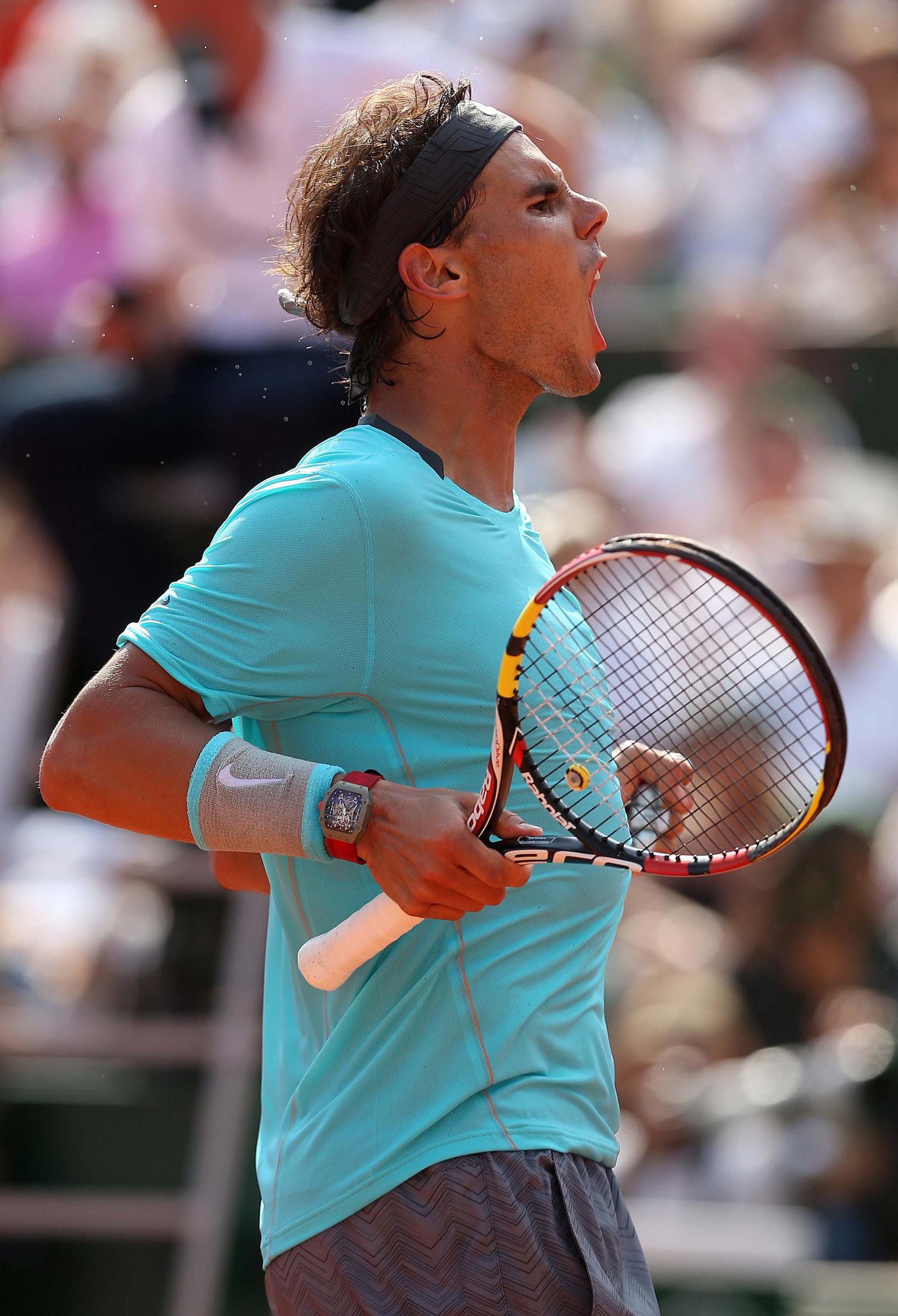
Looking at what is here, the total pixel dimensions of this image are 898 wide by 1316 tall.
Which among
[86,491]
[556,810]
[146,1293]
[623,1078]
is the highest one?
[556,810]

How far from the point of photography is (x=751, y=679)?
4188mm

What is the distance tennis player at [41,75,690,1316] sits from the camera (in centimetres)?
184

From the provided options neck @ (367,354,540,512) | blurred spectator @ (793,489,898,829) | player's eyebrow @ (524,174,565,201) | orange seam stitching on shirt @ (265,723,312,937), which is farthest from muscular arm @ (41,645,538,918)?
blurred spectator @ (793,489,898,829)

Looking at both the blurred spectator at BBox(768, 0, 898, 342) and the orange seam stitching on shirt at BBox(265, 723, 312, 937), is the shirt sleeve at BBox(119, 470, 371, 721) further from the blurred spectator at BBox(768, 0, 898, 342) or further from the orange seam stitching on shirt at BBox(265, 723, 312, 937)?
the blurred spectator at BBox(768, 0, 898, 342)

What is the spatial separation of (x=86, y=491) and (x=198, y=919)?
122 cm

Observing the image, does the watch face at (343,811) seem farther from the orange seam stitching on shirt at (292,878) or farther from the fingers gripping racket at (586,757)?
the orange seam stitching on shirt at (292,878)

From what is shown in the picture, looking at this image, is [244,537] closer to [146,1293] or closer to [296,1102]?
[296,1102]

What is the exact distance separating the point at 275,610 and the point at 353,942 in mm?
355

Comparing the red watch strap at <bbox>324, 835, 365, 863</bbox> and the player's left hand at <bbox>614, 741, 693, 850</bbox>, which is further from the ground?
the red watch strap at <bbox>324, 835, 365, 863</bbox>

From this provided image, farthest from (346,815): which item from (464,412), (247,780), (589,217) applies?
(589,217)

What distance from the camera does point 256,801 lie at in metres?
1.82

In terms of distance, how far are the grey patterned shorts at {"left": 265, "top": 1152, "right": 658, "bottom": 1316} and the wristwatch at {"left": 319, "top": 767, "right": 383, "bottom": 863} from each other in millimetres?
362

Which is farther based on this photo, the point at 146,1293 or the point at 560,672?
the point at 146,1293

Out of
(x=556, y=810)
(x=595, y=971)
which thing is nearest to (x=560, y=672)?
(x=556, y=810)
